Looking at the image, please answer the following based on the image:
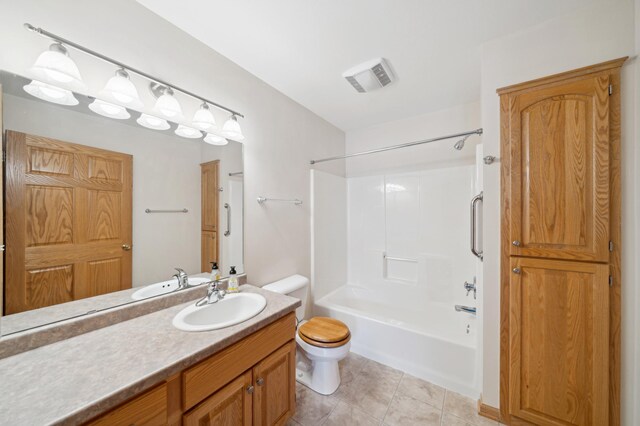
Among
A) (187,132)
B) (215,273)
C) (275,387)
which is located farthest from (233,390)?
(187,132)

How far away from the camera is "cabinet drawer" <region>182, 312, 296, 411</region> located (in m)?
0.83

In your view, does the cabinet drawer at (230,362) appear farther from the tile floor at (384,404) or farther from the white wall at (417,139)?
the white wall at (417,139)

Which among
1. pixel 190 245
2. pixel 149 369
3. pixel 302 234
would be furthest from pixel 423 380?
pixel 190 245

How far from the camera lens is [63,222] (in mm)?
981

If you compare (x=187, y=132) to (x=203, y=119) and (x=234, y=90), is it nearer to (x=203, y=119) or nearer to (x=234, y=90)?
(x=203, y=119)

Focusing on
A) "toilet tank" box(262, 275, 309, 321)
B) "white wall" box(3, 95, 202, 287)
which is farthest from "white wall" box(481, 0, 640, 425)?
"white wall" box(3, 95, 202, 287)

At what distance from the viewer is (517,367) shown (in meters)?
1.37

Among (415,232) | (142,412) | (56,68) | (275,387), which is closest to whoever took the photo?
(142,412)

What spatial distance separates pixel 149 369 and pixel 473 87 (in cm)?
287

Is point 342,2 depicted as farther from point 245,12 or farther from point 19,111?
point 19,111

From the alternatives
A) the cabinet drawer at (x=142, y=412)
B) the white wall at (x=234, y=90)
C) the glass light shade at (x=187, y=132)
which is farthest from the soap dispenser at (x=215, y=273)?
the glass light shade at (x=187, y=132)

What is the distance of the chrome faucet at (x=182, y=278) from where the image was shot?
4.48ft

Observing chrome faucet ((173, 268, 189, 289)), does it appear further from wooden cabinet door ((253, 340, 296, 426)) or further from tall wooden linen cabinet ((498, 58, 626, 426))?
tall wooden linen cabinet ((498, 58, 626, 426))

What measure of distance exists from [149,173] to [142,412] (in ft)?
3.56
